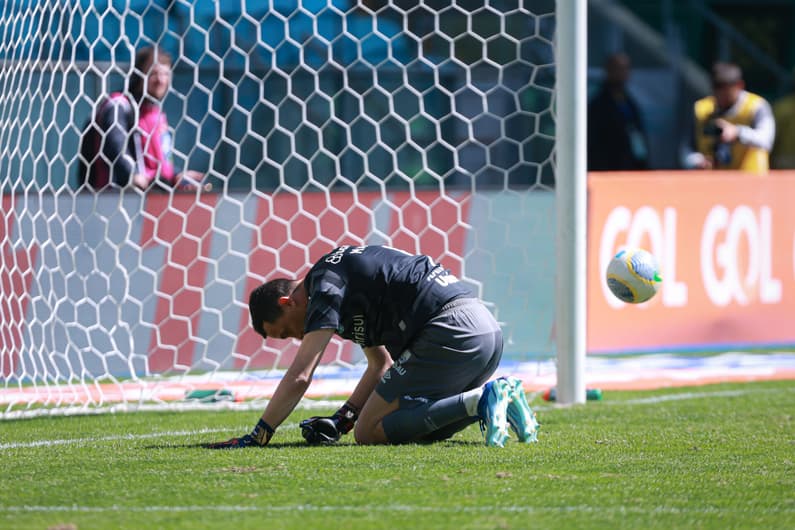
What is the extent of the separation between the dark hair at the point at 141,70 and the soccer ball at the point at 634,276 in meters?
3.03

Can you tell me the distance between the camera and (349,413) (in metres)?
5.77

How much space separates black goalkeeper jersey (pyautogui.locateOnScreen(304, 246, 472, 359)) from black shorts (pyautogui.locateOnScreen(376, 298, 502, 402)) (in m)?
0.07

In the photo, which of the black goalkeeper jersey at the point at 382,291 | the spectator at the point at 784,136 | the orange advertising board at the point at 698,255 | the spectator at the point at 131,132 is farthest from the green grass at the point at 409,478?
the spectator at the point at 784,136

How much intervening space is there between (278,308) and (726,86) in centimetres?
659

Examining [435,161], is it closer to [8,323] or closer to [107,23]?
[107,23]

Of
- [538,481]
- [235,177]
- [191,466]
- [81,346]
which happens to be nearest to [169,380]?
[81,346]

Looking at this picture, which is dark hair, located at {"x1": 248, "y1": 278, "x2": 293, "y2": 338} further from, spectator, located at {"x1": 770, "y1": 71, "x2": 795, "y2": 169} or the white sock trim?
spectator, located at {"x1": 770, "y1": 71, "x2": 795, "y2": 169}

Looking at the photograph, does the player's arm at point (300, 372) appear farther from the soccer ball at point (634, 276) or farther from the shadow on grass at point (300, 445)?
the soccer ball at point (634, 276)

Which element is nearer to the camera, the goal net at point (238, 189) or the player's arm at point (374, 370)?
the player's arm at point (374, 370)

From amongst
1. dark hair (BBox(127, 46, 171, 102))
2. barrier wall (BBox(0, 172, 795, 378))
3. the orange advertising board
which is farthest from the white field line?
the orange advertising board

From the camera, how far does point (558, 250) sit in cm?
701

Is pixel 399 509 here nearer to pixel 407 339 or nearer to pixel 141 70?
pixel 407 339

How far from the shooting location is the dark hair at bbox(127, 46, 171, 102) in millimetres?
7504

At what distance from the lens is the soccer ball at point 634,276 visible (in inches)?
248
